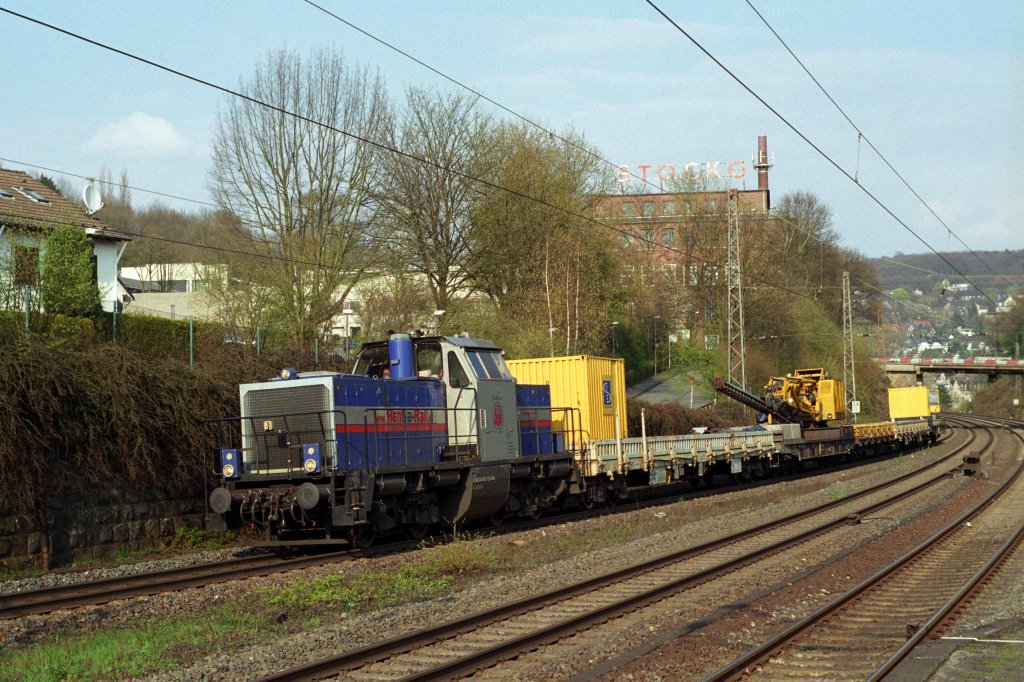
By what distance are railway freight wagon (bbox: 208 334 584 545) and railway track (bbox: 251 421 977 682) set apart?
3749 millimetres

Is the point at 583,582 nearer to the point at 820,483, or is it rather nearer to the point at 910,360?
the point at 820,483

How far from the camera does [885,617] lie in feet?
31.0

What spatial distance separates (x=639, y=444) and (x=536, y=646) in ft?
44.4

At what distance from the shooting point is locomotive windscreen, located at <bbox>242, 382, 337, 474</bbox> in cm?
1316

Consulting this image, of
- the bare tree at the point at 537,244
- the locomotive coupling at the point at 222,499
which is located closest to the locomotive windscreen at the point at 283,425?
the locomotive coupling at the point at 222,499

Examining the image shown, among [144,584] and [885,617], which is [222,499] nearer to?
[144,584]

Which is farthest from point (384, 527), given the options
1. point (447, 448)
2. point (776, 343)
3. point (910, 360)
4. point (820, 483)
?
point (910, 360)

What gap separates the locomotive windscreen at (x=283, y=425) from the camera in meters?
13.2

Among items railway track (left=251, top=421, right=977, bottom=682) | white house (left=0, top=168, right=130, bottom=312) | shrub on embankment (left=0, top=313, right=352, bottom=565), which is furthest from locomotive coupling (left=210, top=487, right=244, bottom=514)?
white house (left=0, top=168, right=130, bottom=312)

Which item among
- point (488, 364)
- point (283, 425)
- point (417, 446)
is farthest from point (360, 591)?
point (488, 364)

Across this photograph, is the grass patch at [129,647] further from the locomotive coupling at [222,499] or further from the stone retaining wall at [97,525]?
the stone retaining wall at [97,525]

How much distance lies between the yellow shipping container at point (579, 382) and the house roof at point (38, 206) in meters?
17.6

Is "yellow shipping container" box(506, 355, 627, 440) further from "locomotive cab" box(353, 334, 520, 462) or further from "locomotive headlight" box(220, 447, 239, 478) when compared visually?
"locomotive headlight" box(220, 447, 239, 478)

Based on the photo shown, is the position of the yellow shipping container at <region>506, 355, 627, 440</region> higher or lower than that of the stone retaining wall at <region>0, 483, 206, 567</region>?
higher
